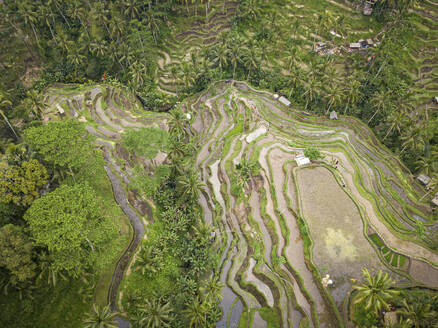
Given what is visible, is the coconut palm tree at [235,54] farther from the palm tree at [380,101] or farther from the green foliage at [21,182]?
the green foliage at [21,182]

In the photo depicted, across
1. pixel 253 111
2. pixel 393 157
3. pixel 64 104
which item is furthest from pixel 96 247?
pixel 393 157

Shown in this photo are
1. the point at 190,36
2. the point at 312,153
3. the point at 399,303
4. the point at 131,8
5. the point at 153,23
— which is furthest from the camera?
the point at 190,36

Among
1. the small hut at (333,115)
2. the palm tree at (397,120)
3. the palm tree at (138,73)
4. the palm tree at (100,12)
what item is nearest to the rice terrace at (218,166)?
the palm tree at (397,120)

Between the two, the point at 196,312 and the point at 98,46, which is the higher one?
the point at 98,46

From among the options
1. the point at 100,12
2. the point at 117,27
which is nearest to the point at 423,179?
the point at 117,27

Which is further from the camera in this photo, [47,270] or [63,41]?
[63,41]

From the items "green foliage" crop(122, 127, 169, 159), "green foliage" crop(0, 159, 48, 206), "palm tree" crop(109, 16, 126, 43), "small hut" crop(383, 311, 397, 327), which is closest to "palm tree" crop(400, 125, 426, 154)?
"small hut" crop(383, 311, 397, 327)

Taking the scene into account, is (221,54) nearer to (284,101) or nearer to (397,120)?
(284,101)
